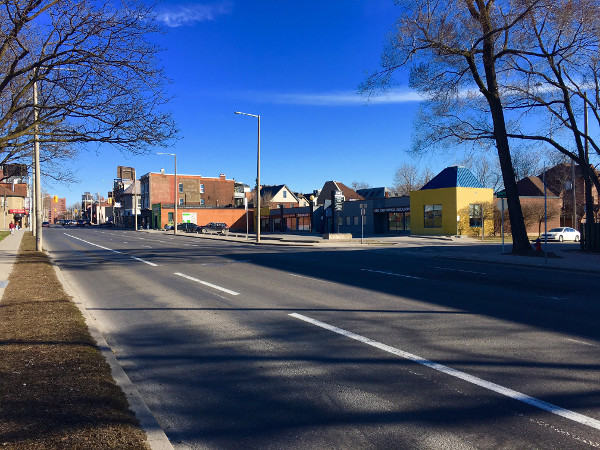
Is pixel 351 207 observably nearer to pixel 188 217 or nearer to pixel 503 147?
pixel 503 147

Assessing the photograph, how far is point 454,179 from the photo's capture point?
42.8m

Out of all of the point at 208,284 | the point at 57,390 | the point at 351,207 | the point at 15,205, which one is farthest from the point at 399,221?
the point at 15,205

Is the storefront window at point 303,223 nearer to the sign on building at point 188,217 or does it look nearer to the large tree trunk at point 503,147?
the sign on building at point 188,217

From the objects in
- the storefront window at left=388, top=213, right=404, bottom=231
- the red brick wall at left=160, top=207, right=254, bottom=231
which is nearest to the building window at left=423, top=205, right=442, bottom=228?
the storefront window at left=388, top=213, right=404, bottom=231

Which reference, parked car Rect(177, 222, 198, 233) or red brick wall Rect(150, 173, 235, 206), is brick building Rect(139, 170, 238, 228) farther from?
parked car Rect(177, 222, 198, 233)

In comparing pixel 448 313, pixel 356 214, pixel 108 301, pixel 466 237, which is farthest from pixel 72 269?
pixel 356 214

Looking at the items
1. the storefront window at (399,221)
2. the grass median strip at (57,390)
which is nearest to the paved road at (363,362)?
the grass median strip at (57,390)

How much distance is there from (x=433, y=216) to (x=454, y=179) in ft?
13.1

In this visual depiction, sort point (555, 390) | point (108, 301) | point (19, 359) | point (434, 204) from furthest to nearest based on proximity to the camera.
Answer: point (434, 204)
point (108, 301)
point (19, 359)
point (555, 390)

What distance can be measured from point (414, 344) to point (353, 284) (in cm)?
577

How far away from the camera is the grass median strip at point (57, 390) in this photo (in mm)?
3479

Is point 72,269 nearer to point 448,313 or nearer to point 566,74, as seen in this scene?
point 448,313

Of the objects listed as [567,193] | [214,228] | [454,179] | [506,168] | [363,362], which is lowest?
[363,362]

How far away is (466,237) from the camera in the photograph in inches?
1597
